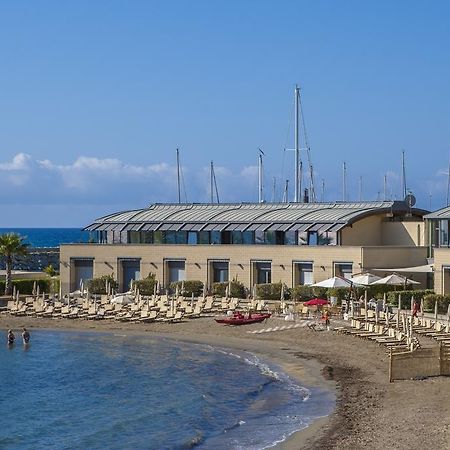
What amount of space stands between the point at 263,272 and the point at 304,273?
3381 millimetres

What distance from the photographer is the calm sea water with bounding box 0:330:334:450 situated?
33.0 m

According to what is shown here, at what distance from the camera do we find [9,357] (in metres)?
54.5

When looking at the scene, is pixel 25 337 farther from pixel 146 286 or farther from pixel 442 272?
pixel 442 272

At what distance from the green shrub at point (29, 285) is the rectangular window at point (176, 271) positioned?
11.1 m

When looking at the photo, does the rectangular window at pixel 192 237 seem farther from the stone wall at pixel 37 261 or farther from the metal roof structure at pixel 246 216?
the stone wall at pixel 37 261

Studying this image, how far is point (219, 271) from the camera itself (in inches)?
2840

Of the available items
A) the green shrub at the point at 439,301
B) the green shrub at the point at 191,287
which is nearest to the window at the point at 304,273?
the green shrub at the point at 191,287

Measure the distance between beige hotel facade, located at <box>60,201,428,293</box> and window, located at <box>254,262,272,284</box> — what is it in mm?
70

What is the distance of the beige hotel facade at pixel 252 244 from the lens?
220 feet

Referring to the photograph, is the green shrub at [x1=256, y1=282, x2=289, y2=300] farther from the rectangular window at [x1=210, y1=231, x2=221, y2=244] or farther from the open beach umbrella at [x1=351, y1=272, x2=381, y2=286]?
the rectangular window at [x1=210, y1=231, x2=221, y2=244]

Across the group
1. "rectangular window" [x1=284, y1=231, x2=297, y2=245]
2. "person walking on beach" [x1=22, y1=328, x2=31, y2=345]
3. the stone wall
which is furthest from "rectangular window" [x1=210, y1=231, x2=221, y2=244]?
the stone wall

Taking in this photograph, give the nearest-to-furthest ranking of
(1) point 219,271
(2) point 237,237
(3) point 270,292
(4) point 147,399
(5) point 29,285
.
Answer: (4) point 147,399 → (3) point 270,292 → (1) point 219,271 → (2) point 237,237 → (5) point 29,285

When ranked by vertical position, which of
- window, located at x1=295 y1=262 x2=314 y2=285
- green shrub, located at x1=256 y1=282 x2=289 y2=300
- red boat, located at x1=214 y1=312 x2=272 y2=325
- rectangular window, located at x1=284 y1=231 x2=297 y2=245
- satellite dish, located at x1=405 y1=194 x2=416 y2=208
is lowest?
red boat, located at x1=214 y1=312 x2=272 y2=325

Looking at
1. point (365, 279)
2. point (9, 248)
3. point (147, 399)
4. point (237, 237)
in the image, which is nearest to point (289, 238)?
point (237, 237)
